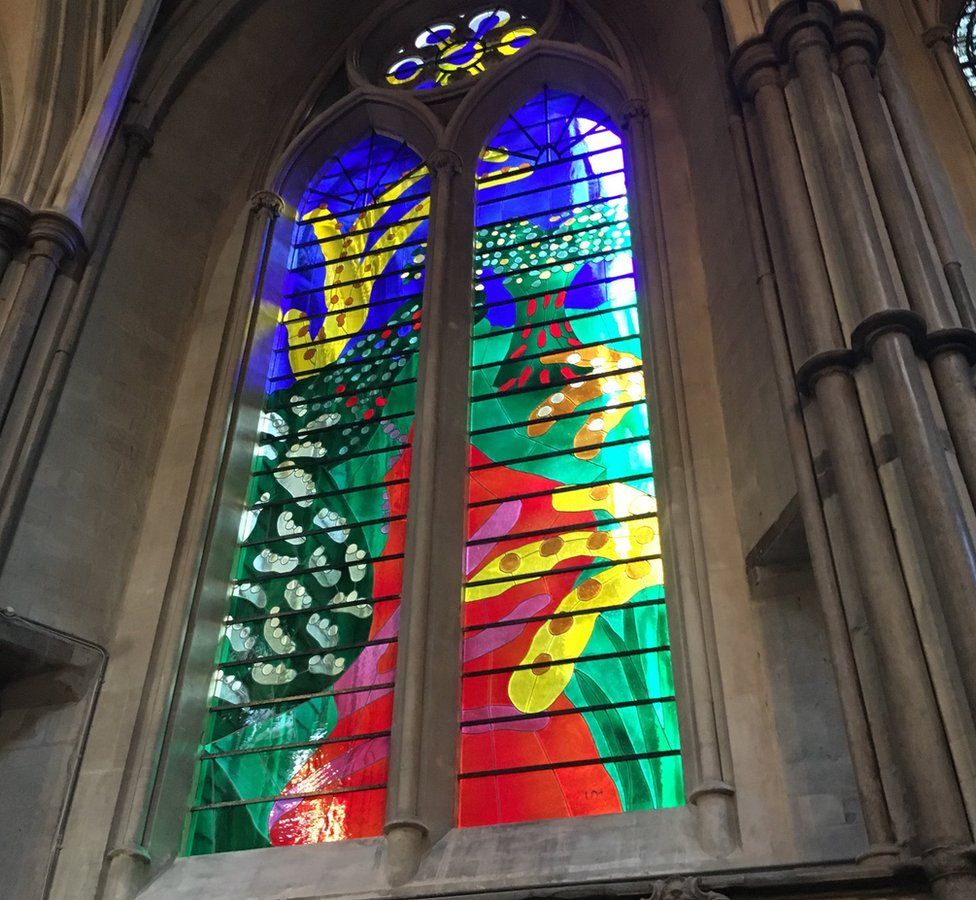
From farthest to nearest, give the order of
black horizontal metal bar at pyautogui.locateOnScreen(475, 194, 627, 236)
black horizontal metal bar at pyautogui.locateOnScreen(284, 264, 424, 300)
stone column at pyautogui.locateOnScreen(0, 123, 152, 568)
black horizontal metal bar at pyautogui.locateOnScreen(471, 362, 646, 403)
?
black horizontal metal bar at pyautogui.locateOnScreen(284, 264, 424, 300) < black horizontal metal bar at pyautogui.locateOnScreen(475, 194, 627, 236) < black horizontal metal bar at pyautogui.locateOnScreen(471, 362, 646, 403) < stone column at pyautogui.locateOnScreen(0, 123, 152, 568)

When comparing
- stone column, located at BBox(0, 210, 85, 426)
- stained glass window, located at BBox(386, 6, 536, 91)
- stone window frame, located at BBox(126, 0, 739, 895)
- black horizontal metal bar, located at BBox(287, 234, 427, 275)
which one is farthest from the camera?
stained glass window, located at BBox(386, 6, 536, 91)

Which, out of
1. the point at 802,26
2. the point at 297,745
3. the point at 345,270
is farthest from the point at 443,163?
the point at 297,745

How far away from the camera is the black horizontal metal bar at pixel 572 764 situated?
16.2 feet

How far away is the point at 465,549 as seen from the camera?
5.90 m

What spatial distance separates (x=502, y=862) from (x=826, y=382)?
214cm

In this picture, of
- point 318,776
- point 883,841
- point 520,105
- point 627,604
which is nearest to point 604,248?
point 520,105

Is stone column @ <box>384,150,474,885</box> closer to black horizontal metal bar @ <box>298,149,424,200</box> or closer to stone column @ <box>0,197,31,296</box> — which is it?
black horizontal metal bar @ <box>298,149,424,200</box>

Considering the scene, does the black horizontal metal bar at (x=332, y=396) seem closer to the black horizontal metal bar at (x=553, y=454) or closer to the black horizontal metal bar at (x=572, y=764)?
the black horizontal metal bar at (x=553, y=454)

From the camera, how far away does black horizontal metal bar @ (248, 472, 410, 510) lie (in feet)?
20.7

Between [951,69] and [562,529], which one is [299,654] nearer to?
[562,529]

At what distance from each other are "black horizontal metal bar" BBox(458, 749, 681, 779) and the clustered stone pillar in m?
1.39

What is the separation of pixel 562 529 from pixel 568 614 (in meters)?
0.46

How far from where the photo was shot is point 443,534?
19.1 feet

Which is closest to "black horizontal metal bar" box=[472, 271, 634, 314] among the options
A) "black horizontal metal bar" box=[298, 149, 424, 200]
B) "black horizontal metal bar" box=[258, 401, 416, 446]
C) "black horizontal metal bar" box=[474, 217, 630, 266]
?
"black horizontal metal bar" box=[474, 217, 630, 266]
